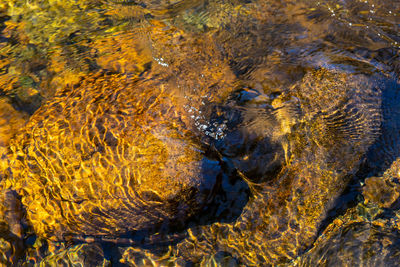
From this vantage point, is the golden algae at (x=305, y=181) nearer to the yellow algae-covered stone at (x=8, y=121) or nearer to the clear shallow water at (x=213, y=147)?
the clear shallow water at (x=213, y=147)

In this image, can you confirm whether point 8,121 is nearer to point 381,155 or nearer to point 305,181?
point 305,181

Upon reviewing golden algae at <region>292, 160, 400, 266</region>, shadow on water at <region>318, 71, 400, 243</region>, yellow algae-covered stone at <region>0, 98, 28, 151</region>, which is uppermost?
yellow algae-covered stone at <region>0, 98, 28, 151</region>

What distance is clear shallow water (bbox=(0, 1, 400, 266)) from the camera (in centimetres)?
301

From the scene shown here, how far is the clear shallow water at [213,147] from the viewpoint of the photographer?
3.01m

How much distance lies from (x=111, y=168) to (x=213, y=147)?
3.82 ft

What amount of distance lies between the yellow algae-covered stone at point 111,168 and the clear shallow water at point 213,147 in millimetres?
15

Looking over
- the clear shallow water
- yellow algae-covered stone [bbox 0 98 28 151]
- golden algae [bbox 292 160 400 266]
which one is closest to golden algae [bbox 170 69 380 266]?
the clear shallow water

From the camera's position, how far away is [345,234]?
9.01 ft

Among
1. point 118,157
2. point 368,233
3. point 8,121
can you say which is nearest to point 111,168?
point 118,157

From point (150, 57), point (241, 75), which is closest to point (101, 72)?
point (150, 57)

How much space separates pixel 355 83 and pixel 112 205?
10.1ft

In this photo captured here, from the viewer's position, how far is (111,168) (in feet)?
10.4

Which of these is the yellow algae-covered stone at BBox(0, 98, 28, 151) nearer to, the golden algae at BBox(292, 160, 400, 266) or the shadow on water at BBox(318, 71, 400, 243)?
the golden algae at BBox(292, 160, 400, 266)

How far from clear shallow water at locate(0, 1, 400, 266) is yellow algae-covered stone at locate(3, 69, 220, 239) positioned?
0.02 meters
